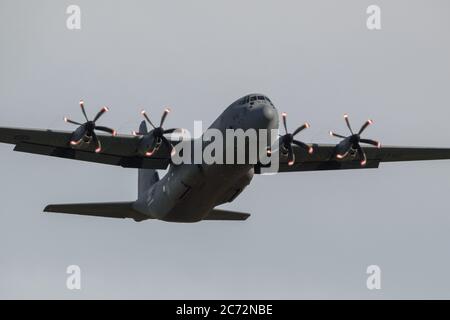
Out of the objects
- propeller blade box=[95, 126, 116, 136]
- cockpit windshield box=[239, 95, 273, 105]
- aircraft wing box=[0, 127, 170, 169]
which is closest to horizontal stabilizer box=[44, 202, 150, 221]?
aircraft wing box=[0, 127, 170, 169]

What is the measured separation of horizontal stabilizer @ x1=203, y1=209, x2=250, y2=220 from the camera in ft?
155

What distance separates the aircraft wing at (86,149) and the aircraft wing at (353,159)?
272 inches

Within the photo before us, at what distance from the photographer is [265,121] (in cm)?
3809

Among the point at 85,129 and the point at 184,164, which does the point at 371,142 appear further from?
the point at 85,129

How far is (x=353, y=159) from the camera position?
4684 centimetres

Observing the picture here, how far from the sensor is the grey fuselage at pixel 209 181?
38.7 m

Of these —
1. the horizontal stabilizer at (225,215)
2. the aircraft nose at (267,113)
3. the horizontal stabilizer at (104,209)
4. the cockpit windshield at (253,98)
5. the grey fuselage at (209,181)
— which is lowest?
the horizontal stabilizer at (225,215)

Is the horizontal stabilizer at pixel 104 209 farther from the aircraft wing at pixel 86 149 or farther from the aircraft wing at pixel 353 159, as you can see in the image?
the aircraft wing at pixel 353 159

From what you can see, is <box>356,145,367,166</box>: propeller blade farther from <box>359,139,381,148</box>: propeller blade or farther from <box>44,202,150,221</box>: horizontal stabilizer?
<box>44,202,150,221</box>: horizontal stabilizer

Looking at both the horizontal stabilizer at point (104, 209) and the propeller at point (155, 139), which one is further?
the horizontal stabilizer at point (104, 209)

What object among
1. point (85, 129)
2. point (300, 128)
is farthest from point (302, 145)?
point (85, 129)

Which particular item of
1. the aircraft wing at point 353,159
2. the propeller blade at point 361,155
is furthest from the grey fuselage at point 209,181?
the propeller blade at point 361,155

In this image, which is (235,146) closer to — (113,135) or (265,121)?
(265,121)
